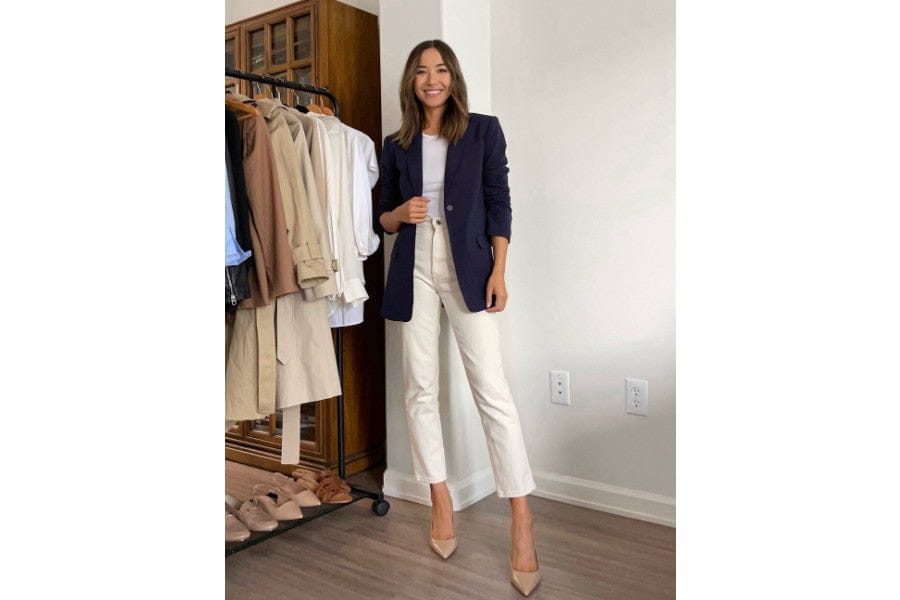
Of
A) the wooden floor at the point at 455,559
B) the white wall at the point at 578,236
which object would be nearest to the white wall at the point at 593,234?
the white wall at the point at 578,236

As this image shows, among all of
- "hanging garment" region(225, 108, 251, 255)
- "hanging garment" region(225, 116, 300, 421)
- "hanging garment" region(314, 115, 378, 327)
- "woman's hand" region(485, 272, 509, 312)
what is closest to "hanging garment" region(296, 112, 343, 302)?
"hanging garment" region(314, 115, 378, 327)

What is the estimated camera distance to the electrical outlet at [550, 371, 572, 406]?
250 cm

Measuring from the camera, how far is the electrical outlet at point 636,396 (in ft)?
7.61

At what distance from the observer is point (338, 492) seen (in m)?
2.48

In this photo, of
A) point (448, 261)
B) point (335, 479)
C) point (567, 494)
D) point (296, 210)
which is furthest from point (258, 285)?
point (567, 494)

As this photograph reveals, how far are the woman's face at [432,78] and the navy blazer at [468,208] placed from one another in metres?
0.12

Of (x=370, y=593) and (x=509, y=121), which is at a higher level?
(x=509, y=121)

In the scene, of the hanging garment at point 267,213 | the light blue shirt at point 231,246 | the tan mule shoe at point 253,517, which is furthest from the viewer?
the tan mule shoe at point 253,517

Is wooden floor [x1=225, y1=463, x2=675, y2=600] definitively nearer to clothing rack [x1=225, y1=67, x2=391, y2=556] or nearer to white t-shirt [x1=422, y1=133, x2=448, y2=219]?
clothing rack [x1=225, y1=67, x2=391, y2=556]

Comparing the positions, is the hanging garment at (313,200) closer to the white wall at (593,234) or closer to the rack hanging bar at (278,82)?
the rack hanging bar at (278,82)
